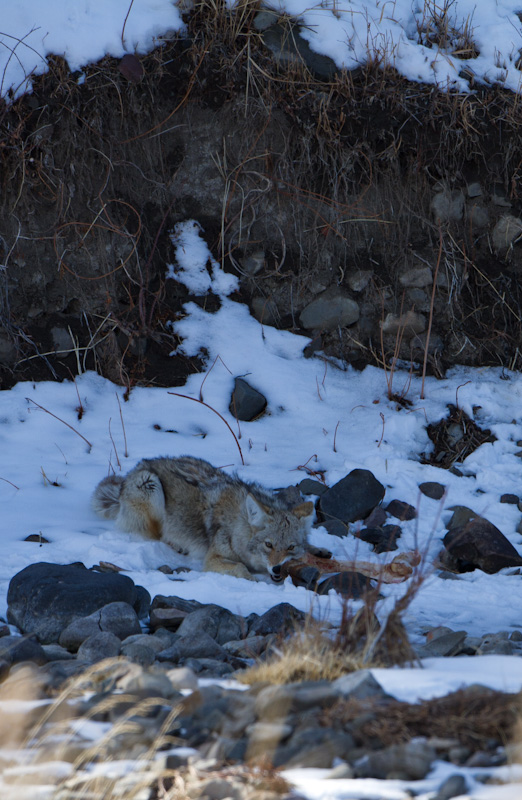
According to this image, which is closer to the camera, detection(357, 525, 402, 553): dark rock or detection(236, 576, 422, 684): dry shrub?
detection(236, 576, 422, 684): dry shrub

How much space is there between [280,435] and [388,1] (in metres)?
6.39

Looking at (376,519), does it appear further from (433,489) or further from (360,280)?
(360,280)

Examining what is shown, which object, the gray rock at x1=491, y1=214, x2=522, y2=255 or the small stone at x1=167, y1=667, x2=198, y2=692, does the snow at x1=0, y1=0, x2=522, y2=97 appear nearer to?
the gray rock at x1=491, y1=214, x2=522, y2=255

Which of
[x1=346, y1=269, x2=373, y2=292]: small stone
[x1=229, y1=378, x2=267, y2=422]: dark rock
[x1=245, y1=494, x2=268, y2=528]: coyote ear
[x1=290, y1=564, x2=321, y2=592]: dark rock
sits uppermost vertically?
[x1=346, y1=269, x2=373, y2=292]: small stone

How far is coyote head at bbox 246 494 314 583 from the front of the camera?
673cm

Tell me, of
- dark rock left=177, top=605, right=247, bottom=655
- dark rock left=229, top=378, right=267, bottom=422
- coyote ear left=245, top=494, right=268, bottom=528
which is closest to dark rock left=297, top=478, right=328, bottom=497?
coyote ear left=245, top=494, right=268, bottom=528

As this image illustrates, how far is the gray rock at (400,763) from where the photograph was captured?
8.45 feet

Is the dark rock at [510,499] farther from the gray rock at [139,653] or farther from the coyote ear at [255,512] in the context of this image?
the gray rock at [139,653]

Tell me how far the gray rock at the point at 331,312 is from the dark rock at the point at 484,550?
13.0ft

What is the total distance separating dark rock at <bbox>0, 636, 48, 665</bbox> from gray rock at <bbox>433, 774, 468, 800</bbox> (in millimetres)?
2516

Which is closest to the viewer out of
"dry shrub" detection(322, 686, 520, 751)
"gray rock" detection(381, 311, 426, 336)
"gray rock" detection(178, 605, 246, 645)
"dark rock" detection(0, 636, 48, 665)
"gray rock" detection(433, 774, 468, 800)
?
"gray rock" detection(433, 774, 468, 800)

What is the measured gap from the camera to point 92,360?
374 inches

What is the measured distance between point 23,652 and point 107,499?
3185 millimetres

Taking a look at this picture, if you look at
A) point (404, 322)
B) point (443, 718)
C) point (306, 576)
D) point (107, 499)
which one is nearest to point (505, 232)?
point (404, 322)
